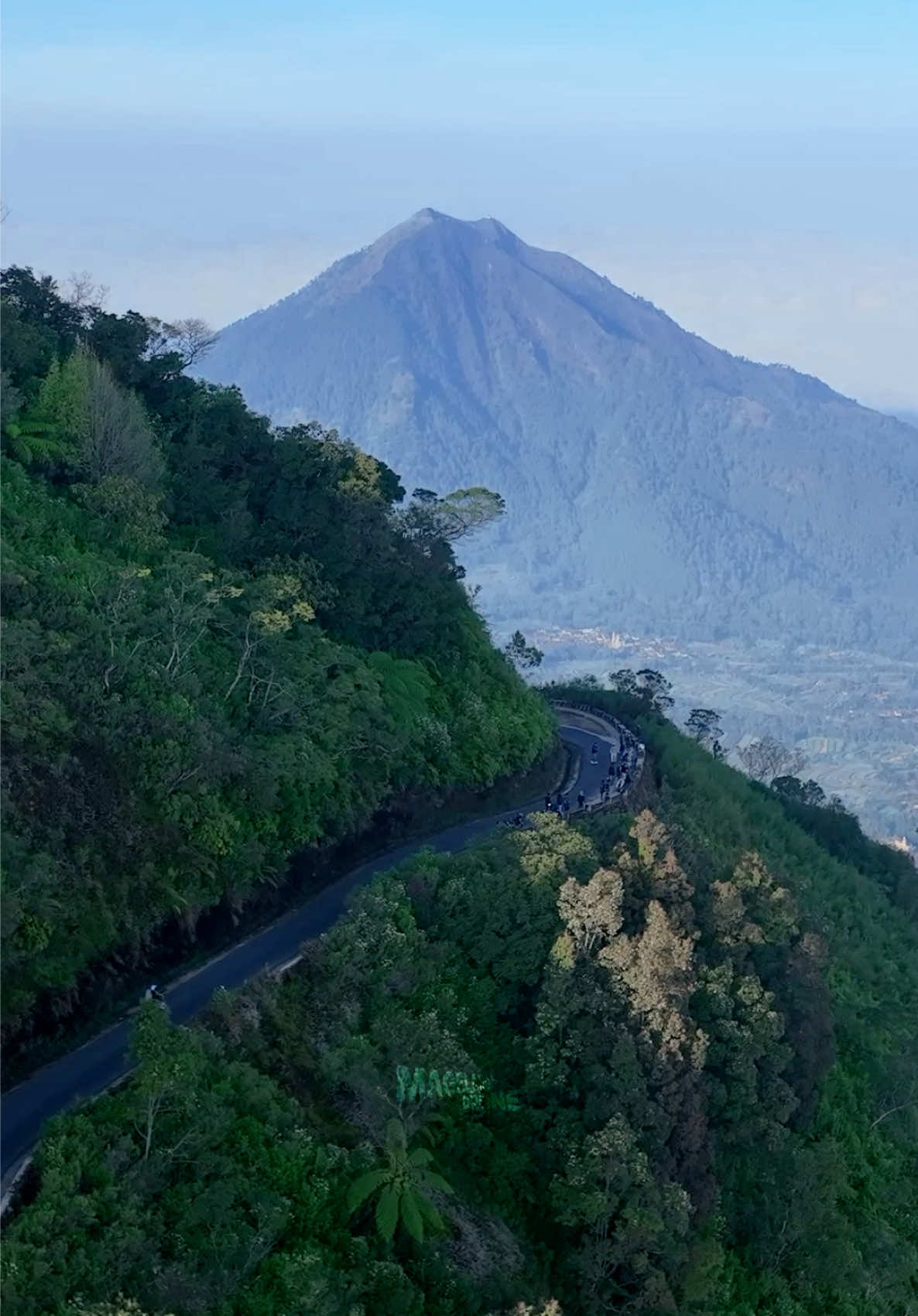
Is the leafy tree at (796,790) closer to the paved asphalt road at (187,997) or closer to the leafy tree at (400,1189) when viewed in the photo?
the paved asphalt road at (187,997)

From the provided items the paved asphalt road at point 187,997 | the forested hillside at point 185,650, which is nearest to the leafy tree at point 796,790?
the forested hillside at point 185,650

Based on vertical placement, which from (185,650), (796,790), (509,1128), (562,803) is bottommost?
(509,1128)

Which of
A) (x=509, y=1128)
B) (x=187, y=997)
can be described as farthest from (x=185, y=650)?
(x=509, y=1128)

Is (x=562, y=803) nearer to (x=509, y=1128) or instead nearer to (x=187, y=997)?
(x=509, y=1128)

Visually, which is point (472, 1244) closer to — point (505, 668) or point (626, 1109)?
point (626, 1109)

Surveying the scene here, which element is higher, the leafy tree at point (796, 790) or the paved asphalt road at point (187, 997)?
the leafy tree at point (796, 790)

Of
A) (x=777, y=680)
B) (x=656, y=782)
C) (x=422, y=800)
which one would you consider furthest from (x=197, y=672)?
(x=777, y=680)
